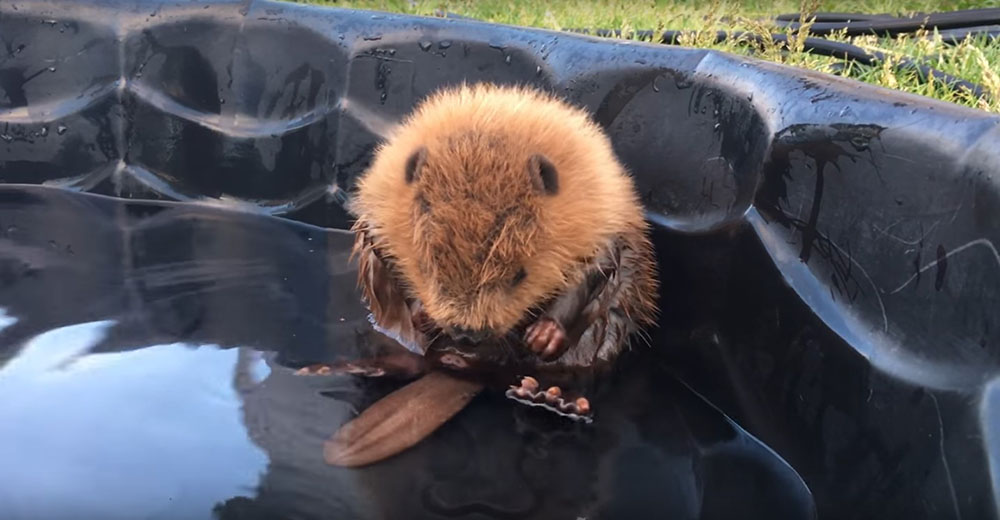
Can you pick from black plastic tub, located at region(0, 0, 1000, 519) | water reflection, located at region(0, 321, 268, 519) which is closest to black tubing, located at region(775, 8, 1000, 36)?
black plastic tub, located at region(0, 0, 1000, 519)

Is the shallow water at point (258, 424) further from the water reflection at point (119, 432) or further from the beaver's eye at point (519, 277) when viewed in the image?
the beaver's eye at point (519, 277)

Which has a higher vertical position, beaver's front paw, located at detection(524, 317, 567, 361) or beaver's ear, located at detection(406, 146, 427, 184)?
beaver's ear, located at detection(406, 146, 427, 184)

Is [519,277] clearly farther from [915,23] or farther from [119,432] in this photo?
[915,23]

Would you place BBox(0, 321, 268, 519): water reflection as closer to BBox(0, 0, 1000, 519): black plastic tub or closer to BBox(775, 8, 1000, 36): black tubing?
BBox(0, 0, 1000, 519): black plastic tub

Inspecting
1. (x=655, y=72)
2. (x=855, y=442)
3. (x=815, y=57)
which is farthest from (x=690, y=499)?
(x=815, y=57)

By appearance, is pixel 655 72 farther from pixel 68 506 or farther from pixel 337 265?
pixel 68 506

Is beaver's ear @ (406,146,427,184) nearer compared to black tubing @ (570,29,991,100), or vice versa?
beaver's ear @ (406,146,427,184)

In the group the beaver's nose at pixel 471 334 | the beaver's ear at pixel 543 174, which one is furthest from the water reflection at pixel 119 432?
the beaver's ear at pixel 543 174

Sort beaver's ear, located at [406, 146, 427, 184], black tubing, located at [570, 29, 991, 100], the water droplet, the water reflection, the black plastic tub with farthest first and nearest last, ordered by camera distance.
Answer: black tubing, located at [570, 29, 991, 100] < beaver's ear, located at [406, 146, 427, 184] < the water reflection < the water droplet < the black plastic tub

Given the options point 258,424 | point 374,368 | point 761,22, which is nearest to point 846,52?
point 761,22
